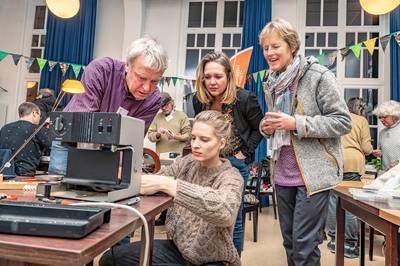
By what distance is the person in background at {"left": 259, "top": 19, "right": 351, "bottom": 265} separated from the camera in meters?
1.34

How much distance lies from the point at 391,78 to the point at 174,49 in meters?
3.27

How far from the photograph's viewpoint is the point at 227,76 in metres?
1.73

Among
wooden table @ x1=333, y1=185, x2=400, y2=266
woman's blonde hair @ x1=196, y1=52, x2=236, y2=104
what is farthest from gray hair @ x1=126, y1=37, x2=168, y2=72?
wooden table @ x1=333, y1=185, x2=400, y2=266

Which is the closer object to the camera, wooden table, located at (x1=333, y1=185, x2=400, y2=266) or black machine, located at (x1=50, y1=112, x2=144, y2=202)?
black machine, located at (x1=50, y1=112, x2=144, y2=202)

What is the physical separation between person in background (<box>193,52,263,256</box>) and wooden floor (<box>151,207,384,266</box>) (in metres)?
0.93

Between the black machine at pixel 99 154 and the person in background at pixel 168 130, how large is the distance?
261cm

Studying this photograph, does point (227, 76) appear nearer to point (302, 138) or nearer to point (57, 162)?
point (302, 138)

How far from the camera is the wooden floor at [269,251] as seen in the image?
255 cm

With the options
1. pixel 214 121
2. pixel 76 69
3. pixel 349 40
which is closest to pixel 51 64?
pixel 76 69

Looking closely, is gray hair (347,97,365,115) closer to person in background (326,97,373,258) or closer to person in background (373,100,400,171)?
person in background (326,97,373,258)

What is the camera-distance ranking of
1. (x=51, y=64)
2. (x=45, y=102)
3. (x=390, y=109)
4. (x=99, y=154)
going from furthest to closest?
(x=51, y=64), (x=45, y=102), (x=390, y=109), (x=99, y=154)

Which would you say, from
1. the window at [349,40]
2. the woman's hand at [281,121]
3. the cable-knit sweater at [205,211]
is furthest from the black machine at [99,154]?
the window at [349,40]

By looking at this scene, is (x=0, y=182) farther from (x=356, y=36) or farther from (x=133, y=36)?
(x=356, y=36)

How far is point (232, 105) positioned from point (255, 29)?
148 inches
